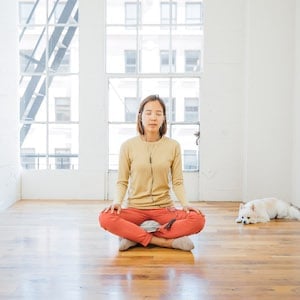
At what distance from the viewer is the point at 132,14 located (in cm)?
→ 435

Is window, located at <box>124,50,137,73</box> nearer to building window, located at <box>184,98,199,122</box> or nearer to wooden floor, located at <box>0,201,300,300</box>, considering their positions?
building window, located at <box>184,98,199,122</box>

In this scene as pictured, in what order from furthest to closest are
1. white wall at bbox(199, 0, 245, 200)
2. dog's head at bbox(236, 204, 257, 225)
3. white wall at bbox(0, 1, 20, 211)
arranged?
white wall at bbox(199, 0, 245, 200)
white wall at bbox(0, 1, 20, 211)
dog's head at bbox(236, 204, 257, 225)

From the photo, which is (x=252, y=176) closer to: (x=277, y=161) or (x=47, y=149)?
(x=277, y=161)

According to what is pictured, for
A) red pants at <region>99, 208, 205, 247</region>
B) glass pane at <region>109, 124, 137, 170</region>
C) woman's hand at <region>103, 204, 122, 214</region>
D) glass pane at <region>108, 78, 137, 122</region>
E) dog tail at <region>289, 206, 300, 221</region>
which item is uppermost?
glass pane at <region>108, 78, 137, 122</region>

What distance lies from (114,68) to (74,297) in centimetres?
292

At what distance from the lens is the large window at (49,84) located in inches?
171

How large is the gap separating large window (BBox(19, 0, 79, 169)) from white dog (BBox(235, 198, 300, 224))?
6.36 ft

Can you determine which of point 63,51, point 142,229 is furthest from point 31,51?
point 142,229

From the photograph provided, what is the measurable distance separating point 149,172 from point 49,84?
214 cm

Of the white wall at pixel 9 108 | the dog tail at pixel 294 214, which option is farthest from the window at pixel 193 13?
the dog tail at pixel 294 214

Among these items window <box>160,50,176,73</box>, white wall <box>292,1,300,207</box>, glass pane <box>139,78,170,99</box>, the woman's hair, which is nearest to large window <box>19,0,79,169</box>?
glass pane <box>139,78,170,99</box>

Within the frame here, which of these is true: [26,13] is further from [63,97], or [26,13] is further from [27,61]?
[63,97]

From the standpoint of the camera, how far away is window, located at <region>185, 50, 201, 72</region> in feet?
14.2

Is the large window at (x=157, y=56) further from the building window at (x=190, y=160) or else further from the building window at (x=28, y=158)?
the building window at (x=28, y=158)
